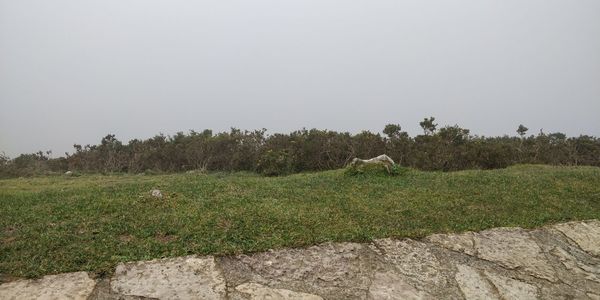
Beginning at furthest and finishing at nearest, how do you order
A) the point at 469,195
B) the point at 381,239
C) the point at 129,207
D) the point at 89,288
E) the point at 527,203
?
the point at 469,195, the point at 527,203, the point at 129,207, the point at 381,239, the point at 89,288

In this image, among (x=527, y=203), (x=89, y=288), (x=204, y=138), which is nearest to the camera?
(x=89, y=288)

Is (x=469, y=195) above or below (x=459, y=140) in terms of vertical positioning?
below

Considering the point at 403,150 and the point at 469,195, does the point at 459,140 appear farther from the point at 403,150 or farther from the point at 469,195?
the point at 469,195

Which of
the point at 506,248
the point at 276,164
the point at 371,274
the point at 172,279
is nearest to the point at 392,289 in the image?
the point at 371,274

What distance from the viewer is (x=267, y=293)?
6.91 meters

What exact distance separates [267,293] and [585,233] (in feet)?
24.8

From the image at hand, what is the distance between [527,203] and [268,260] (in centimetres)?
761

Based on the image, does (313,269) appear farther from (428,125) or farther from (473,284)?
(428,125)

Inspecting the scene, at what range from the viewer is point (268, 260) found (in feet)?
25.8

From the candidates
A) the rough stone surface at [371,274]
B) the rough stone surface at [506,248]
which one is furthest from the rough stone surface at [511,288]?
the rough stone surface at [506,248]

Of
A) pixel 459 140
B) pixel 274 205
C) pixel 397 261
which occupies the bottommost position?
pixel 397 261

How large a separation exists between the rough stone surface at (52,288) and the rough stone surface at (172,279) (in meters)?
0.43

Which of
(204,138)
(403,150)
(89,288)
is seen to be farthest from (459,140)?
(89,288)

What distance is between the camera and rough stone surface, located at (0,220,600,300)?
686 cm
